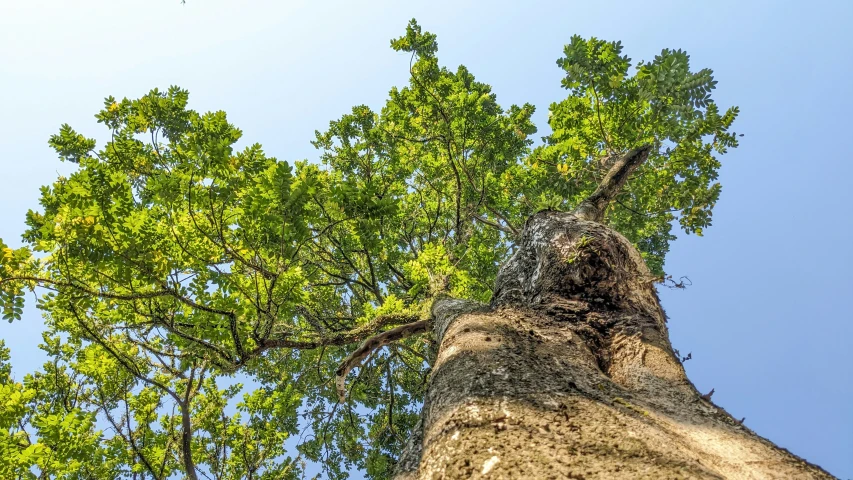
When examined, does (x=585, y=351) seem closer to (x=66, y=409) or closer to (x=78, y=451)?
(x=78, y=451)

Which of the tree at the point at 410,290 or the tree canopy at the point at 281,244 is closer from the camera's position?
the tree at the point at 410,290

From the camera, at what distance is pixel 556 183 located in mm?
6762

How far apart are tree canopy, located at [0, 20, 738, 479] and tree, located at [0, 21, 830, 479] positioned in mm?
35

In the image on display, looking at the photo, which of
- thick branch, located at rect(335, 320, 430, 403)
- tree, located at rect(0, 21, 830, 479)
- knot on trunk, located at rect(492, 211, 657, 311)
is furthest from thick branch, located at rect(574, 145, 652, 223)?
thick branch, located at rect(335, 320, 430, 403)

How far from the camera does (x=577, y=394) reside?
180 centimetres

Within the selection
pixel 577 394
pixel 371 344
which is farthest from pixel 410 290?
pixel 577 394

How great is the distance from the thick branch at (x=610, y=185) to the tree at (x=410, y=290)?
3 cm

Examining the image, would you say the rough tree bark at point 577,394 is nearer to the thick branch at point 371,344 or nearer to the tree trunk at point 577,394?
the tree trunk at point 577,394

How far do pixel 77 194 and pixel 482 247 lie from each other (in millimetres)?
6018

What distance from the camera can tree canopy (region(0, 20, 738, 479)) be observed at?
3371 mm

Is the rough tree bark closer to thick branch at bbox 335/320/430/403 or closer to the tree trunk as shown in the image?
the tree trunk

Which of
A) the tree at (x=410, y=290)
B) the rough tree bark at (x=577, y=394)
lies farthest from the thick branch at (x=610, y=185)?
the rough tree bark at (x=577, y=394)

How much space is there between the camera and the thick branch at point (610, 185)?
512cm

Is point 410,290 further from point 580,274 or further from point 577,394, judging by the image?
point 577,394
